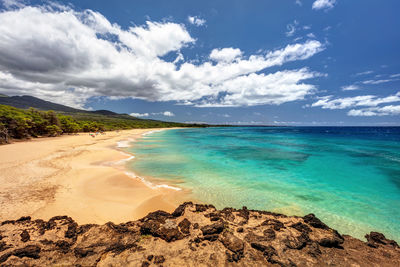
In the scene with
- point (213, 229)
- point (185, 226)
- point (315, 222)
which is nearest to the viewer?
point (213, 229)

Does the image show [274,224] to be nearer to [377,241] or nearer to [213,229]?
[213,229]

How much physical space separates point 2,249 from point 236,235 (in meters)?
7.22

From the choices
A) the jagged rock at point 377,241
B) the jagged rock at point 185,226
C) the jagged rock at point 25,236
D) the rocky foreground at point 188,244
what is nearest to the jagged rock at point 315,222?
the rocky foreground at point 188,244

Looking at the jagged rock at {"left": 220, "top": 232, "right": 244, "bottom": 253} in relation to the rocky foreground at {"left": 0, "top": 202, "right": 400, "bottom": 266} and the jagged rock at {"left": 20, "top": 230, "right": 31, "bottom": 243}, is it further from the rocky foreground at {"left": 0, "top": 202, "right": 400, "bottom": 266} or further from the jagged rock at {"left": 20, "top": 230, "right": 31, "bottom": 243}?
the jagged rock at {"left": 20, "top": 230, "right": 31, "bottom": 243}

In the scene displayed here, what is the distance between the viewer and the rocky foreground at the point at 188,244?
14.7 ft

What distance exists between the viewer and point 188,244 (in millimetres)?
5094

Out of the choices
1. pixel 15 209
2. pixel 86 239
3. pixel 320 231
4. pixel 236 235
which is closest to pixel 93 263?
pixel 86 239

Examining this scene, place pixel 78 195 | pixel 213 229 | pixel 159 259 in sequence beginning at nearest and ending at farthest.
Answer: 1. pixel 159 259
2. pixel 213 229
3. pixel 78 195

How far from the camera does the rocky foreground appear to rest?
448 cm

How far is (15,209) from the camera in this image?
23.9 feet

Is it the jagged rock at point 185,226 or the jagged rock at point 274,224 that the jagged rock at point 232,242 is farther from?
the jagged rock at point 274,224

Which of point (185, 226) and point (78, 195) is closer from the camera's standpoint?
point (185, 226)

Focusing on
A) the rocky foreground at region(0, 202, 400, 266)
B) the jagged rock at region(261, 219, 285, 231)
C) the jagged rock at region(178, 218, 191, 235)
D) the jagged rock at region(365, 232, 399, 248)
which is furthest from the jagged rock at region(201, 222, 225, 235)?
the jagged rock at region(365, 232, 399, 248)

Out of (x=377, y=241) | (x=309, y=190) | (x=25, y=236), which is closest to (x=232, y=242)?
(x=377, y=241)
